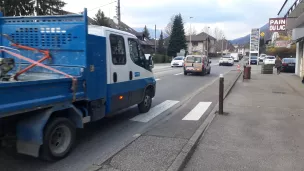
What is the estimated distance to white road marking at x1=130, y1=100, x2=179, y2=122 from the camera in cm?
786

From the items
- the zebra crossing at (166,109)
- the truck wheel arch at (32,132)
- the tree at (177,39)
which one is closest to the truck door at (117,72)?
the zebra crossing at (166,109)

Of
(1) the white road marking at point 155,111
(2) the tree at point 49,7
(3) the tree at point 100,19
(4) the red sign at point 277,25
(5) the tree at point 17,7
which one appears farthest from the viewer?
(3) the tree at point 100,19

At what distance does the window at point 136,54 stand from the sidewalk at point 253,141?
2.45 metres

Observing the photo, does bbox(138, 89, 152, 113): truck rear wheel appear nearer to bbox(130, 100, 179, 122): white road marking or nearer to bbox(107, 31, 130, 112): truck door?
bbox(130, 100, 179, 122): white road marking

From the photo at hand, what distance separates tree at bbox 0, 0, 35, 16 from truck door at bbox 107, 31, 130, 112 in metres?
25.6

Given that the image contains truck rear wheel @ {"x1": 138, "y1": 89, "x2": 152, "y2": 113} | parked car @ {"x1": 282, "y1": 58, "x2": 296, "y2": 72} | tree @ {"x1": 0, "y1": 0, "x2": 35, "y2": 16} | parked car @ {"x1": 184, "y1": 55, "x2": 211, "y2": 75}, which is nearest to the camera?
truck rear wheel @ {"x1": 138, "y1": 89, "x2": 152, "y2": 113}

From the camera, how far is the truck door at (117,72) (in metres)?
6.23

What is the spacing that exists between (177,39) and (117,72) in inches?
2675

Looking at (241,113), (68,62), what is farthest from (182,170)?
(241,113)

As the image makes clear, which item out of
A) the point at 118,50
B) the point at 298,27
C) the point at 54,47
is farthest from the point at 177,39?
the point at 54,47

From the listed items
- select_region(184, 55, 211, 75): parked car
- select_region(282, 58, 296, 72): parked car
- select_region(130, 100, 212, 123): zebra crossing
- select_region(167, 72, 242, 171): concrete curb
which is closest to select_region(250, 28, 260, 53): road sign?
select_region(282, 58, 296, 72): parked car

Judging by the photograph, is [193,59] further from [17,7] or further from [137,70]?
[17,7]

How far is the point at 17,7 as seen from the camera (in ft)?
97.2

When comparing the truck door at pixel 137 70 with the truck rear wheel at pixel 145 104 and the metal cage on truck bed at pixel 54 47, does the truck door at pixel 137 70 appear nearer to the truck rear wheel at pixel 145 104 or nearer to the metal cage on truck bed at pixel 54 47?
the truck rear wheel at pixel 145 104
